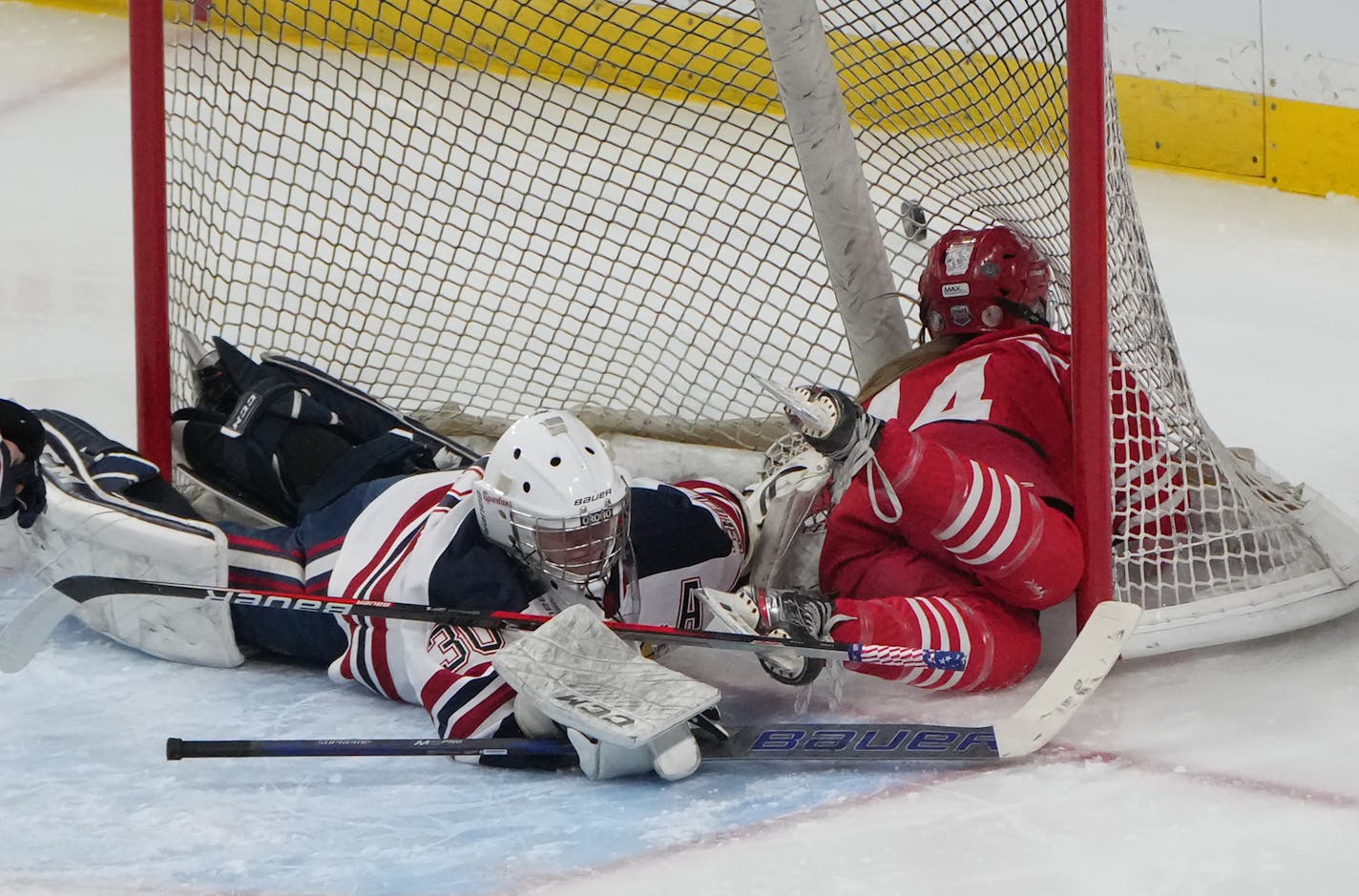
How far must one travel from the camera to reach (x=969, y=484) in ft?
7.75

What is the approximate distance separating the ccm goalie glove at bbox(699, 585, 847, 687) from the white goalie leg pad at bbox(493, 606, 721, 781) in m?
0.13

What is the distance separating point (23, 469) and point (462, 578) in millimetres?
758

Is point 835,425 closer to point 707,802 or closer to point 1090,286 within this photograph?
point 1090,286

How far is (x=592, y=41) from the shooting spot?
141 inches

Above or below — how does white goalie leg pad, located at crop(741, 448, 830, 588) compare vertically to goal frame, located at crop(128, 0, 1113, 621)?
below

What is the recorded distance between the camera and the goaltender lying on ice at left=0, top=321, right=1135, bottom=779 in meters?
2.25

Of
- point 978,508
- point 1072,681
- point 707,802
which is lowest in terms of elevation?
point 707,802

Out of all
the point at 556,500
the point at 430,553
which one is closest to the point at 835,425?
the point at 556,500

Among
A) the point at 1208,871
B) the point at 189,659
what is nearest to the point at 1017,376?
the point at 1208,871

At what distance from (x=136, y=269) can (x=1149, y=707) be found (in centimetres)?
180

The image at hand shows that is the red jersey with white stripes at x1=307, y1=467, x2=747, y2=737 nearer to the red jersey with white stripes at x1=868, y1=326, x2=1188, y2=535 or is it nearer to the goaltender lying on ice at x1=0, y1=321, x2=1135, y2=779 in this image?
the goaltender lying on ice at x1=0, y1=321, x2=1135, y2=779

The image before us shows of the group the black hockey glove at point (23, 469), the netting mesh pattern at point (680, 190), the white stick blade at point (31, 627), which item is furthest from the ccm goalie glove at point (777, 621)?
the black hockey glove at point (23, 469)

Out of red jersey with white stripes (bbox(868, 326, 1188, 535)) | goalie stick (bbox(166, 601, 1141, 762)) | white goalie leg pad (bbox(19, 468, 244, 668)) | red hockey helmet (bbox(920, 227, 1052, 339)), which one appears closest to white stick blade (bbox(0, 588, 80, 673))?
white goalie leg pad (bbox(19, 468, 244, 668))

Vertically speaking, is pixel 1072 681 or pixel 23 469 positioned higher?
pixel 23 469
